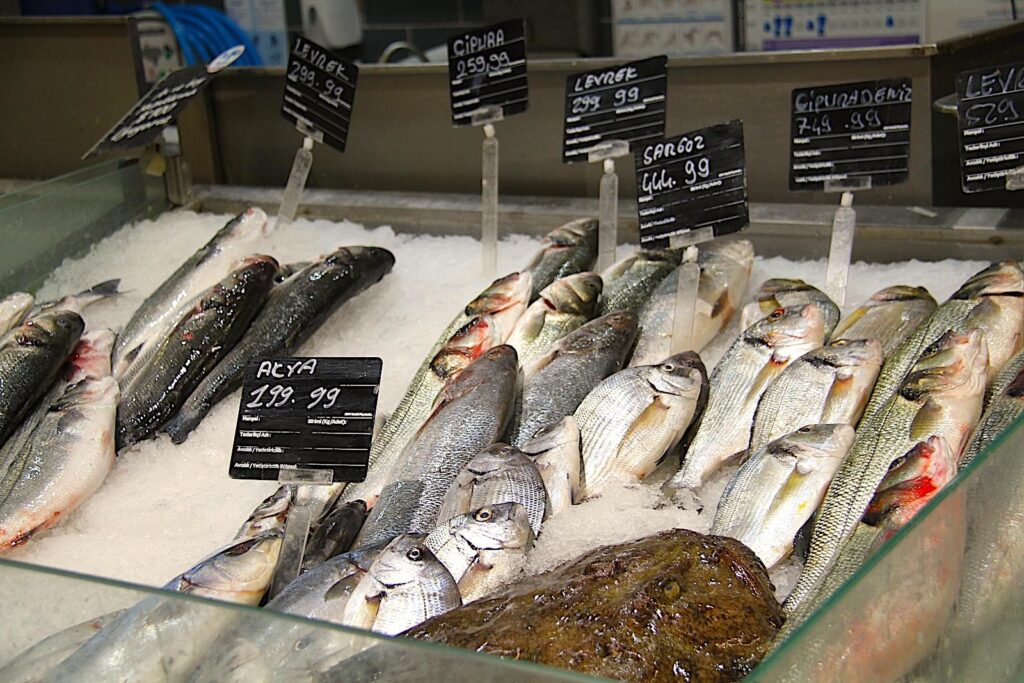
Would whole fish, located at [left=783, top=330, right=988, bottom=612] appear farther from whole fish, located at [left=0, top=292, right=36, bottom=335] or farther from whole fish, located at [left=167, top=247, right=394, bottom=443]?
whole fish, located at [left=0, top=292, right=36, bottom=335]

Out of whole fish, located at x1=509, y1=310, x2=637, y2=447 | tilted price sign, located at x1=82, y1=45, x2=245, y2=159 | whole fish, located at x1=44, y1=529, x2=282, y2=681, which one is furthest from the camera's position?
tilted price sign, located at x1=82, y1=45, x2=245, y2=159

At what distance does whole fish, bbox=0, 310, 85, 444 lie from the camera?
2.70 metres

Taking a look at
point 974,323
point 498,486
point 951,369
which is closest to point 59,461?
point 498,486

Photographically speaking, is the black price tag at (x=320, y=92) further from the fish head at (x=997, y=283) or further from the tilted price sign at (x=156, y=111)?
the fish head at (x=997, y=283)

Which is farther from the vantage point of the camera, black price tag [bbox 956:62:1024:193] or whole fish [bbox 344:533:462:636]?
black price tag [bbox 956:62:1024:193]

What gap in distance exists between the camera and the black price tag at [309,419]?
205cm

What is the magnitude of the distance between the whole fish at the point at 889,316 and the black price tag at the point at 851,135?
0.31m

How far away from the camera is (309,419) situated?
2070 millimetres

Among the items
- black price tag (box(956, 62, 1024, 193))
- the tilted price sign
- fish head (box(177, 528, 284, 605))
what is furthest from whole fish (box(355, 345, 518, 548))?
the tilted price sign

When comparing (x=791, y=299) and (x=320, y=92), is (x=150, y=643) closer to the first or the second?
(x=791, y=299)

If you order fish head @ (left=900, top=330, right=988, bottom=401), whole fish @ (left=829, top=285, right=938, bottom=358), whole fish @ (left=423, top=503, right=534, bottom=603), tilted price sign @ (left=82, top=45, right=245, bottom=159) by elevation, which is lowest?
whole fish @ (left=423, top=503, right=534, bottom=603)

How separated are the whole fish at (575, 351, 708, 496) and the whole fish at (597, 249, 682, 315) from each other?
19.0 inches

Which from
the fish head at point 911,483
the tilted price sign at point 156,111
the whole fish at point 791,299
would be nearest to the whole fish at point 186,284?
the tilted price sign at point 156,111

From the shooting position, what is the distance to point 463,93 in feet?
11.1
